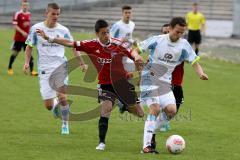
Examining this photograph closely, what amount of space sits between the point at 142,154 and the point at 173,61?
1.72 meters

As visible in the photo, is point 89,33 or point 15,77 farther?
point 89,33

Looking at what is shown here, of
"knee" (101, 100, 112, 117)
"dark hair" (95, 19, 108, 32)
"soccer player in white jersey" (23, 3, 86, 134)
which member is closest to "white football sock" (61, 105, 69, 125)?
"soccer player in white jersey" (23, 3, 86, 134)

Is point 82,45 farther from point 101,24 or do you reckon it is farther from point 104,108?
point 104,108

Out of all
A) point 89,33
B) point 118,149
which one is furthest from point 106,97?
point 89,33

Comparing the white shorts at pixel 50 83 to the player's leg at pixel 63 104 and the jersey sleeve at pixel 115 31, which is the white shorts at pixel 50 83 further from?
the jersey sleeve at pixel 115 31

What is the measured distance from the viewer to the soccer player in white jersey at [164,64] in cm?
1145

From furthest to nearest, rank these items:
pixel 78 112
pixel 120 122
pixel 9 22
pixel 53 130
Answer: pixel 9 22, pixel 78 112, pixel 120 122, pixel 53 130

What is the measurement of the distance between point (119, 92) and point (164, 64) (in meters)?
0.91

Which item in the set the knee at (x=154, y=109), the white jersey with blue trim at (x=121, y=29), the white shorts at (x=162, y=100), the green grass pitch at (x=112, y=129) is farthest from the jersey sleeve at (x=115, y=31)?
the knee at (x=154, y=109)

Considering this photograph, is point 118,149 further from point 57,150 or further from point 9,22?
point 9,22

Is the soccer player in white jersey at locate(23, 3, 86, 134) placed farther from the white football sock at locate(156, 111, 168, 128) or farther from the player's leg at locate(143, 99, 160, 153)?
the player's leg at locate(143, 99, 160, 153)

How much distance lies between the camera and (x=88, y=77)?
2212cm

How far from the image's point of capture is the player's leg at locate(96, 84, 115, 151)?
11.4 metres

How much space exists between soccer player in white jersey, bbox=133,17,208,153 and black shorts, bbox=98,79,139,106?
360mm
